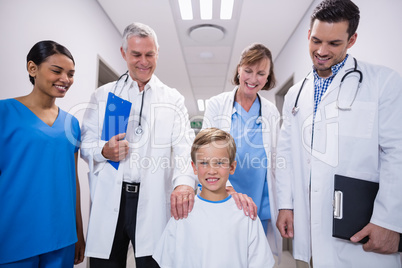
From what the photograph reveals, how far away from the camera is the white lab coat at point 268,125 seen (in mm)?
1524

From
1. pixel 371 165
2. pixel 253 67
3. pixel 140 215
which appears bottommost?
pixel 140 215

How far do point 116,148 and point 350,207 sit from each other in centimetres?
108

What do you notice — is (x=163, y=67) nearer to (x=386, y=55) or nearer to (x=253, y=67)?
(x=253, y=67)

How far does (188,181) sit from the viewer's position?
121 cm

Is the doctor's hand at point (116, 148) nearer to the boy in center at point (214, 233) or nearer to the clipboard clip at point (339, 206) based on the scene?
the boy in center at point (214, 233)

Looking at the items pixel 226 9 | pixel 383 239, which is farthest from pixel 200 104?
pixel 383 239

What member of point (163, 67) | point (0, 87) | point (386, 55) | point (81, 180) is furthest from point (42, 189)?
point (163, 67)

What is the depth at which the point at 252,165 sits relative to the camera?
1.54 metres

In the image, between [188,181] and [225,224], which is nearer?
[225,224]

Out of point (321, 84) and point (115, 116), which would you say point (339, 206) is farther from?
point (115, 116)

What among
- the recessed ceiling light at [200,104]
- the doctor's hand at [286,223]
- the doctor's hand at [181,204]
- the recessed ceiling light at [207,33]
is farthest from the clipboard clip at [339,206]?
the recessed ceiling light at [200,104]

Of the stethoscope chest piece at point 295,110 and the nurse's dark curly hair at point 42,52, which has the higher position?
the nurse's dark curly hair at point 42,52

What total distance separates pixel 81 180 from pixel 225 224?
1.68 m

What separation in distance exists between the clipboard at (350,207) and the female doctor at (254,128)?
0.49 metres
